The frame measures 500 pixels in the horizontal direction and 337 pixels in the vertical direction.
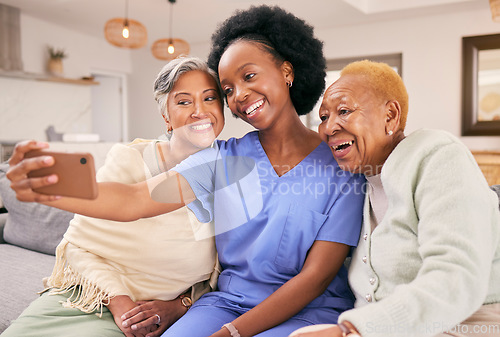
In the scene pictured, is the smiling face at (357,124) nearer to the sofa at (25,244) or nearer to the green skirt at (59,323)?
the green skirt at (59,323)

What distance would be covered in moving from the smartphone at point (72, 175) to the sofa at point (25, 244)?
99 cm

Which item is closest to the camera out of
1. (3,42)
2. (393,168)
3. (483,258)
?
(483,258)

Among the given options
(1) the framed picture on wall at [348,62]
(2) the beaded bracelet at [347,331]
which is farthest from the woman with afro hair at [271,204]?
(1) the framed picture on wall at [348,62]

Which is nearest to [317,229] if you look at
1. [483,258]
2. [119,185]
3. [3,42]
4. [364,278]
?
[364,278]

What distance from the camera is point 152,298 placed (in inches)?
47.5

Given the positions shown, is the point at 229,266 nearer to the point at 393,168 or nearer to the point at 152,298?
the point at 152,298

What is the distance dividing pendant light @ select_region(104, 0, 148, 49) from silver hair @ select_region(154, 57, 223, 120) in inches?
127

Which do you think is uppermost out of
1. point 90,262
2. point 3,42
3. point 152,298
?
Answer: point 3,42

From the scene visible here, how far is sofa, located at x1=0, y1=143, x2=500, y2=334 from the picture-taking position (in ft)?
5.19

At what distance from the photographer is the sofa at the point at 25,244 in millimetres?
1582

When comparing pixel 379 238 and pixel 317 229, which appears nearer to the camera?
pixel 379 238

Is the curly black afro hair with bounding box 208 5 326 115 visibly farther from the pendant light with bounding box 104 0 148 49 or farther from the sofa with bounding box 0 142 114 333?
the pendant light with bounding box 104 0 148 49

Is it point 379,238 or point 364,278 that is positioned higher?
point 379,238

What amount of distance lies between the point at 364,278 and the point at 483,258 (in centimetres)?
32
